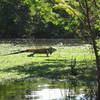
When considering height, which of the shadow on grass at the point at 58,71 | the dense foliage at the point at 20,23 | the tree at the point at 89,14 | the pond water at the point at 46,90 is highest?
the dense foliage at the point at 20,23

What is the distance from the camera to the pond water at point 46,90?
11302mm

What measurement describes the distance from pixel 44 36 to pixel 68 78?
4291cm

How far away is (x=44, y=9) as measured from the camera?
11.6 meters

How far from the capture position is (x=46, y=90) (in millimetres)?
12750

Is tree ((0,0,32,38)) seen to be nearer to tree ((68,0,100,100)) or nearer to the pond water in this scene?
the pond water

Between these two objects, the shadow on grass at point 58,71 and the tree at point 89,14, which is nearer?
the tree at point 89,14

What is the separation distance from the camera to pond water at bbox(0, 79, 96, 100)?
11.3 meters

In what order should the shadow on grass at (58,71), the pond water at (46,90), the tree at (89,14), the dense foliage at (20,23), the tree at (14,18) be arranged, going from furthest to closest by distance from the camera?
the dense foliage at (20,23), the tree at (14,18), the shadow on grass at (58,71), the pond water at (46,90), the tree at (89,14)

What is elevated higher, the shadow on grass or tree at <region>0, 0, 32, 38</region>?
tree at <region>0, 0, 32, 38</region>

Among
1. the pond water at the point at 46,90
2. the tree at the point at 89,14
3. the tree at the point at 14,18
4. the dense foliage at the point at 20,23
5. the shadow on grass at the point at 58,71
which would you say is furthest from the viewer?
the dense foliage at the point at 20,23

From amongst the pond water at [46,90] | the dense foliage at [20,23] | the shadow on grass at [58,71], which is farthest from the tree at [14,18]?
the pond water at [46,90]

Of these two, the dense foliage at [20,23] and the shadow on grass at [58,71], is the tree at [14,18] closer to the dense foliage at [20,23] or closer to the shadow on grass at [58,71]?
the dense foliage at [20,23]

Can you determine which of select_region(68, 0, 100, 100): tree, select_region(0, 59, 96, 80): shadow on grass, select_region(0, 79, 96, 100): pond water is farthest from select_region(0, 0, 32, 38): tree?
select_region(68, 0, 100, 100): tree

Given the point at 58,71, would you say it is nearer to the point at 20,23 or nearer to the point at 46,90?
the point at 46,90
